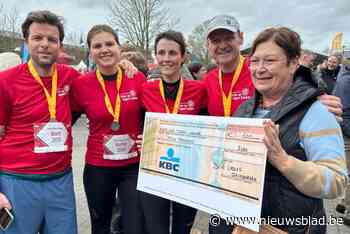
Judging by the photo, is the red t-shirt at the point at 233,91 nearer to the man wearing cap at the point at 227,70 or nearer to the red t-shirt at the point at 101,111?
the man wearing cap at the point at 227,70

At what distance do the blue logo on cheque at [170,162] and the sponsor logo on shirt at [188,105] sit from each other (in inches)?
23.3

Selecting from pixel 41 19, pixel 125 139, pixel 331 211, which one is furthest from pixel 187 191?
pixel 331 211

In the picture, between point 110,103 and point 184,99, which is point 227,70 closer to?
point 184,99

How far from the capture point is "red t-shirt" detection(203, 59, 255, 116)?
8.47 ft

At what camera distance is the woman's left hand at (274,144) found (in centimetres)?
149

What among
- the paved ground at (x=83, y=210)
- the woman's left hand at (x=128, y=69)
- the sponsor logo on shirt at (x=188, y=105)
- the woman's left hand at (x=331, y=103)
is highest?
the woman's left hand at (x=128, y=69)

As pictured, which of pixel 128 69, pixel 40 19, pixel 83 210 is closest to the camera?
pixel 40 19

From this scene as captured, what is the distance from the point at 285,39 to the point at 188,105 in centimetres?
111

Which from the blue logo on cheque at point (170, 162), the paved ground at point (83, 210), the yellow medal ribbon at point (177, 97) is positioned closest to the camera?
the blue logo on cheque at point (170, 162)

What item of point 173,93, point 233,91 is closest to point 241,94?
point 233,91

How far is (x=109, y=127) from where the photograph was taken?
275cm

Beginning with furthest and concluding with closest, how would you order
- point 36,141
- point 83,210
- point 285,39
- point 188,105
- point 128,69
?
point 83,210 < point 128,69 < point 188,105 < point 36,141 < point 285,39

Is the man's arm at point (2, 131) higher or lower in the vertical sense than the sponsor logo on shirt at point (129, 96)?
lower

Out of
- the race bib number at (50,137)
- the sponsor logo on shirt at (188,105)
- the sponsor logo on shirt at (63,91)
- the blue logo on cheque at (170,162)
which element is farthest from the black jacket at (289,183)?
the sponsor logo on shirt at (63,91)
